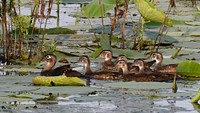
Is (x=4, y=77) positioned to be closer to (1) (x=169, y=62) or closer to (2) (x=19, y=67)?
(2) (x=19, y=67)

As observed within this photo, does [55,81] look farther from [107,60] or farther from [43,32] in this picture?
[43,32]

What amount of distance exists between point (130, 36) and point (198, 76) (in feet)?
11.5

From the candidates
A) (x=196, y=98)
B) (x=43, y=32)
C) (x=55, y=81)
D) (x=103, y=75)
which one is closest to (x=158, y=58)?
(x=103, y=75)

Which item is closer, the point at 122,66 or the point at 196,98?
the point at 196,98

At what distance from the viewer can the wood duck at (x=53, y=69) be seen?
9750 mm

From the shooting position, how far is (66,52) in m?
11.2

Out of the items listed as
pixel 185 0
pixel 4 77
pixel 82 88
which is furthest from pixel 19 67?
pixel 185 0

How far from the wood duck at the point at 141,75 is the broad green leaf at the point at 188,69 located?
0.21 meters

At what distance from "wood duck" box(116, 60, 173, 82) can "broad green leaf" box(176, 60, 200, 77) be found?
0.21m

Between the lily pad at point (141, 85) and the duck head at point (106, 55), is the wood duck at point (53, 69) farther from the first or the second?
the lily pad at point (141, 85)

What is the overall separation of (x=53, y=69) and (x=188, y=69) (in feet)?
5.65

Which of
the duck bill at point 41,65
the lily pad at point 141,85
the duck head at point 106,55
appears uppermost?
the duck head at point 106,55

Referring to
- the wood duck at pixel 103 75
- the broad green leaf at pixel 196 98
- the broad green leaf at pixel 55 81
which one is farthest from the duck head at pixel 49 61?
the broad green leaf at pixel 196 98

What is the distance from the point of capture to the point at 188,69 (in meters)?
9.75
